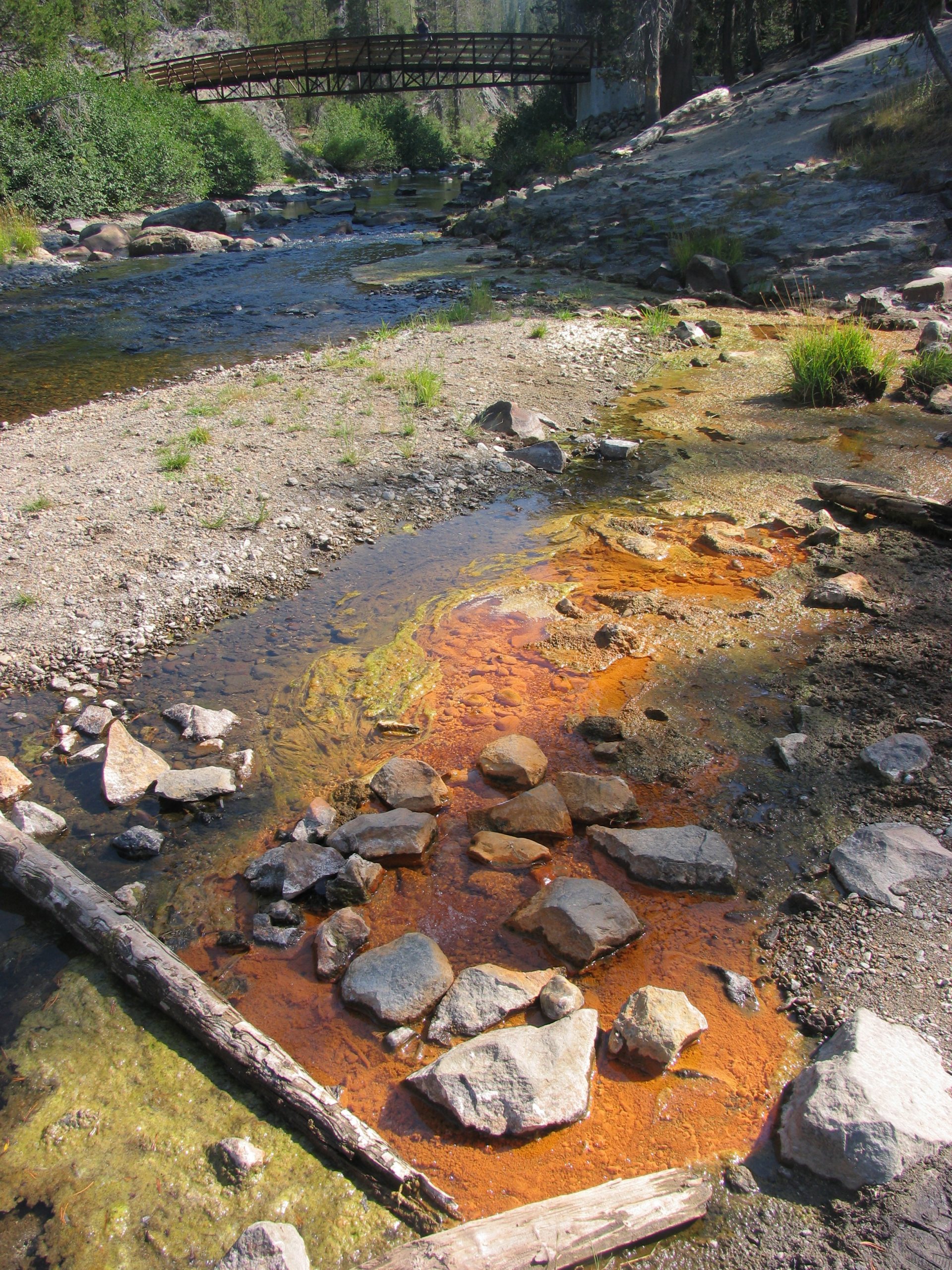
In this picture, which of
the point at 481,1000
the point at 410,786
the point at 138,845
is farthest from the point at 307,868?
the point at 481,1000

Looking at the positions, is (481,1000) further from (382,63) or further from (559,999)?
(382,63)

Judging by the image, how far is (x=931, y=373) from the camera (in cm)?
841

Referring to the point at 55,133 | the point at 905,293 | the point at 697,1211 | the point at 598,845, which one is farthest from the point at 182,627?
the point at 55,133

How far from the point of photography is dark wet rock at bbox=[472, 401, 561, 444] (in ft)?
24.0

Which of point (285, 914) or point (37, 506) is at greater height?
point (37, 506)

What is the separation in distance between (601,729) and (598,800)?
1.75ft

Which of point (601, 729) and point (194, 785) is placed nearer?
point (194, 785)

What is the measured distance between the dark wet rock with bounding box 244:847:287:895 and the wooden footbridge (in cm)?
3816

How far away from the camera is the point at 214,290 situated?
14.6m

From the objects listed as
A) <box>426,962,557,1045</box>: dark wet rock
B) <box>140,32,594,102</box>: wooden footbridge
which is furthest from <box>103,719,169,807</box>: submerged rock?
<box>140,32,594,102</box>: wooden footbridge

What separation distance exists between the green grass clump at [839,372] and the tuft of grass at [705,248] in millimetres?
5924

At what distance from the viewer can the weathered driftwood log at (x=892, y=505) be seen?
5566 mm

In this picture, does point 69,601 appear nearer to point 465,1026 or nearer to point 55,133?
point 465,1026

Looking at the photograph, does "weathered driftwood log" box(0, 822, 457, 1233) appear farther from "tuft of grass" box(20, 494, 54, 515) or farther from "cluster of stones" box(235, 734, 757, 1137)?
"tuft of grass" box(20, 494, 54, 515)
